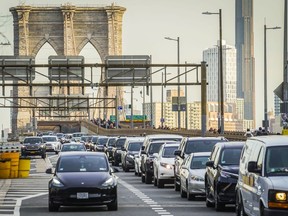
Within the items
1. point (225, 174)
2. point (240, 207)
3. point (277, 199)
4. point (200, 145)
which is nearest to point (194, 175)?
point (225, 174)

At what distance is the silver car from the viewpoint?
32403 mm

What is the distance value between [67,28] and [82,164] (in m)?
150

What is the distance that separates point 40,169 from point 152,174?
688 inches

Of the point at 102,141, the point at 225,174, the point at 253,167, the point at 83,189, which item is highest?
the point at 102,141

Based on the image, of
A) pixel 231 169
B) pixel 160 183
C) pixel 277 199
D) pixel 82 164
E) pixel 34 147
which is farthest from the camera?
pixel 34 147

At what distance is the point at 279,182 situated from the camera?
816 inches

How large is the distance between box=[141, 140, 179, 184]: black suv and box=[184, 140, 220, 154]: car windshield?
16.6 ft

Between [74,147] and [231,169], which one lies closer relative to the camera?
[231,169]

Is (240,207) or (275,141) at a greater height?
(275,141)

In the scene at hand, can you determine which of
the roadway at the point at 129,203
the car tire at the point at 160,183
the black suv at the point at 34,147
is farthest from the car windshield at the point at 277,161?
the black suv at the point at 34,147

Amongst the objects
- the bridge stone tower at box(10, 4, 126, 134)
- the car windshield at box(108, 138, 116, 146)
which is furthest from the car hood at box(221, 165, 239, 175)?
the bridge stone tower at box(10, 4, 126, 134)

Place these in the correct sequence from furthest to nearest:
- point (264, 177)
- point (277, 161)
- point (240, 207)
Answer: point (240, 207), point (277, 161), point (264, 177)

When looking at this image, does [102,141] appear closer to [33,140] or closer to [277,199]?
[33,140]

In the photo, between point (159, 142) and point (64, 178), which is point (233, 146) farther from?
point (159, 142)
